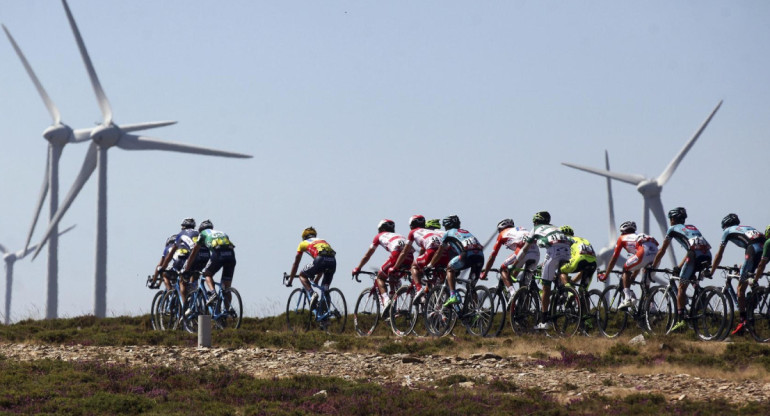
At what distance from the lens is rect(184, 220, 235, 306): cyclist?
842 inches

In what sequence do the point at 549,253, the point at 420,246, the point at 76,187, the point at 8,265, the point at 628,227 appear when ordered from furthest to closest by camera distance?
the point at 8,265, the point at 76,187, the point at 420,246, the point at 628,227, the point at 549,253

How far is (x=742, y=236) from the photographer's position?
17.8 metres

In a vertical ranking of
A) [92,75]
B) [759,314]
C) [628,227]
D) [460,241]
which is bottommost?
[759,314]

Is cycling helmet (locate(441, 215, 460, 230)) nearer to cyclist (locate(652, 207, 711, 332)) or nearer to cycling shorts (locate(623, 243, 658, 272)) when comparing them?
cycling shorts (locate(623, 243, 658, 272))

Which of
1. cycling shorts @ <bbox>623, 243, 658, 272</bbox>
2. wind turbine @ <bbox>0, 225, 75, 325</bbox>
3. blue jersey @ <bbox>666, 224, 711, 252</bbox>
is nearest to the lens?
blue jersey @ <bbox>666, 224, 711, 252</bbox>

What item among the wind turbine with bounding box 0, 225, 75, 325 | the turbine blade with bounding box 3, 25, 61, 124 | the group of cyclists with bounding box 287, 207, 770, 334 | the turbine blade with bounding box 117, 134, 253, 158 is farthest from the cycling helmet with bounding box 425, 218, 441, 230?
the wind turbine with bounding box 0, 225, 75, 325

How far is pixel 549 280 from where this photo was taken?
1859 centimetres

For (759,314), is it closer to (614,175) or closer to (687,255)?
(687,255)

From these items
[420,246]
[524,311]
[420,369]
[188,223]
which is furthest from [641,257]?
[188,223]

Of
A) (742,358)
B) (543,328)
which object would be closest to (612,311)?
(543,328)

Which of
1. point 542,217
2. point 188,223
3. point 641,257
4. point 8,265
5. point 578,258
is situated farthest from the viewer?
point 8,265

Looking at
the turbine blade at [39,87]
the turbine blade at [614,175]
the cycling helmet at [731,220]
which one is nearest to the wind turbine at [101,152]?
the turbine blade at [39,87]

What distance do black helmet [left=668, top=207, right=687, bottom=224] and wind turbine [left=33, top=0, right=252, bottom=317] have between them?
2292 cm

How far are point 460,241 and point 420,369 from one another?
467cm
